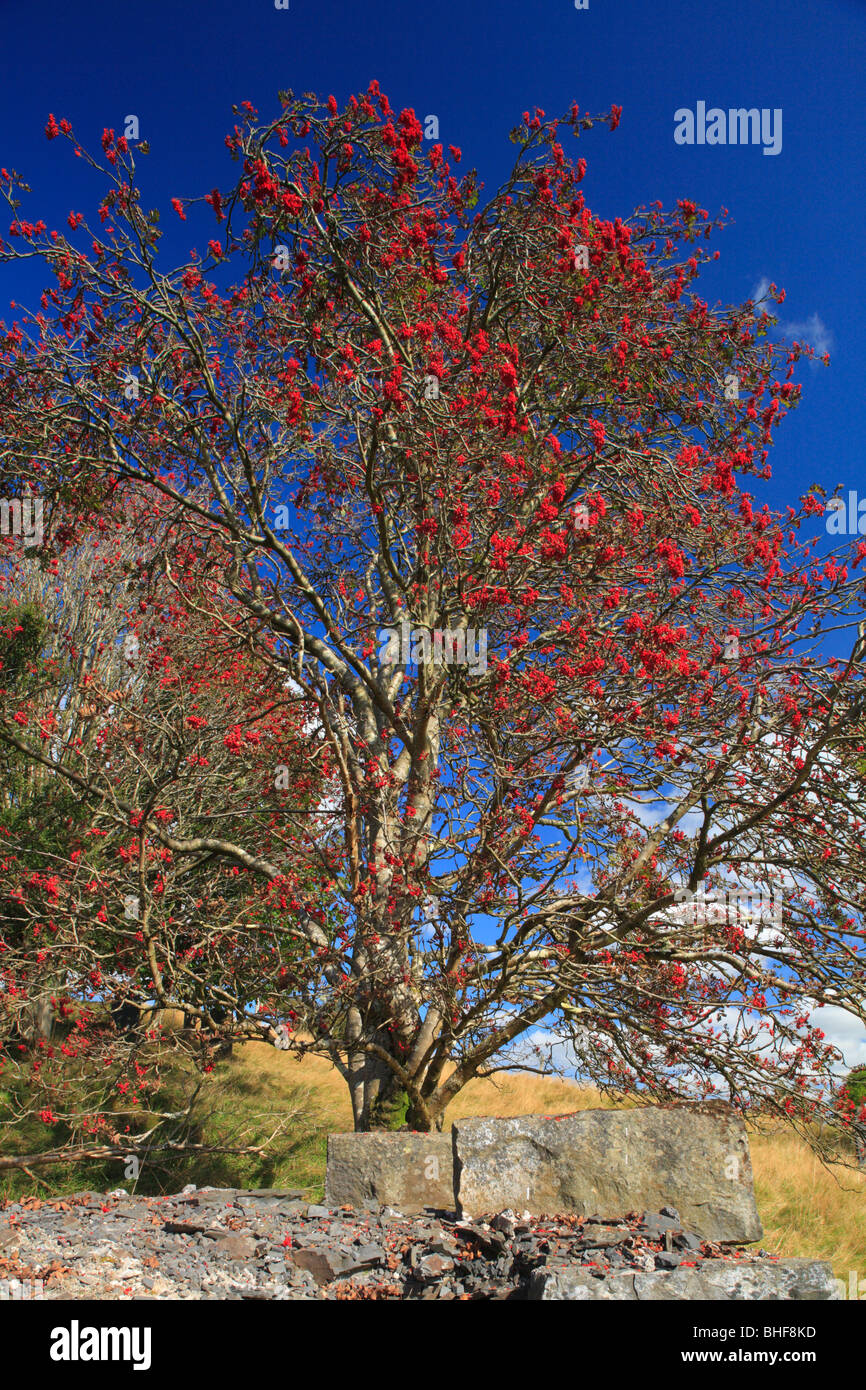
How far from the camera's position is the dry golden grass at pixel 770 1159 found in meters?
9.54

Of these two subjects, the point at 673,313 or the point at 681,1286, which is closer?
the point at 681,1286

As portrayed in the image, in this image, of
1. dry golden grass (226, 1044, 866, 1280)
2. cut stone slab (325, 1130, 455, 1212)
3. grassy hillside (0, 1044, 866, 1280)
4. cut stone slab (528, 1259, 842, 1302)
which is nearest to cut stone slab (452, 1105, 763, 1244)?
cut stone slab (325, 1130, 455, 1212)

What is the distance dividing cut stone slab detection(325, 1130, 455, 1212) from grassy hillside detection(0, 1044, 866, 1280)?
6.57ft

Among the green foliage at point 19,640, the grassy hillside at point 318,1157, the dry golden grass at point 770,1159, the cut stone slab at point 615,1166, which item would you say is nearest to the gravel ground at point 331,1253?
the cut stone slab at point 615,1166

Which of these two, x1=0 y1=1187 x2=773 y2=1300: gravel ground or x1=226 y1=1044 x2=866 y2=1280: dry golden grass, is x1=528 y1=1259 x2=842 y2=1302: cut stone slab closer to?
x1=0 y1=1187 x2=773 y2=1300: gravel ground

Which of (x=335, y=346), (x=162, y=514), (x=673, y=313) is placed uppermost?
(x=673, y=313)

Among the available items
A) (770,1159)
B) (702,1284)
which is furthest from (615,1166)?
(770,1159)

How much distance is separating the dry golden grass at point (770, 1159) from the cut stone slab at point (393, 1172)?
193 cm

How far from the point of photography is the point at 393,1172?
6.42 m

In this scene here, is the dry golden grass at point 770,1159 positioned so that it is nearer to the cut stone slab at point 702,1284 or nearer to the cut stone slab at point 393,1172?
the cut stone slab at point 393,1172

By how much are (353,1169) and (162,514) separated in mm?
7817

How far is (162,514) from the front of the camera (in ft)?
35.0
